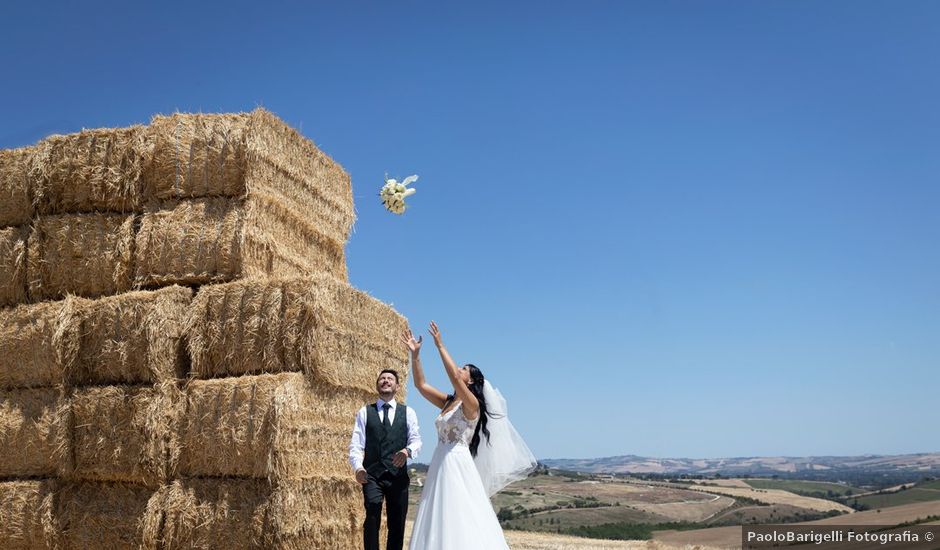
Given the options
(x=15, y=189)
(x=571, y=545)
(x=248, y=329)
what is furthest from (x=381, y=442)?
(x=15, y=189)

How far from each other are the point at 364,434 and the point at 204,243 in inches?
132

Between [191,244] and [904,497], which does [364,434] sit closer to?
[191,244]

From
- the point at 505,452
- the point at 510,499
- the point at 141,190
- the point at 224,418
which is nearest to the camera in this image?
the point at 505,452

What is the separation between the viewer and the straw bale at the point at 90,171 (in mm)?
9109

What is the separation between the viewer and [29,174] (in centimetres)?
951

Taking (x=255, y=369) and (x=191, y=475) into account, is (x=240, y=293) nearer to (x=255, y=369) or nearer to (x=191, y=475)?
(x=255, y=369)

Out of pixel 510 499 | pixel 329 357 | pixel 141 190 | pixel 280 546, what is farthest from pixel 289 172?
pixel 510 499

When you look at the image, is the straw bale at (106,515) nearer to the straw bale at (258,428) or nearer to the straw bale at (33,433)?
the straw bale at (33,433)

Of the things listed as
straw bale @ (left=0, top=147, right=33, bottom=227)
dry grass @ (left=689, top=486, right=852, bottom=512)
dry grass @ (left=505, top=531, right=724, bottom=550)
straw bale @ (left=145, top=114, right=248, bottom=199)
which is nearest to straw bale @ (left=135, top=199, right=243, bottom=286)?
straw bale @ (left=145, top=114, right=248, bottom=199)

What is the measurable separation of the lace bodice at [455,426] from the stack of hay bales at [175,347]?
199 centimetres

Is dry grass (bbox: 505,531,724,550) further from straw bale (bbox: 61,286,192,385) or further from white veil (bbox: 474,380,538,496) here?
straw bale (bbox: 61,286,192,385)

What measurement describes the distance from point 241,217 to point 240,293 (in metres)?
0.93

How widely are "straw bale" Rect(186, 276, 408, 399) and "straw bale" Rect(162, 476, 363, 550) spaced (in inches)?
46.8

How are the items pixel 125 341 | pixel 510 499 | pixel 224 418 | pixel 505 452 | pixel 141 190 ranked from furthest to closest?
pixel 510 499 → pixel 141 190 → pixel 125 341 → pixel 224 418 → pixel 505 452
